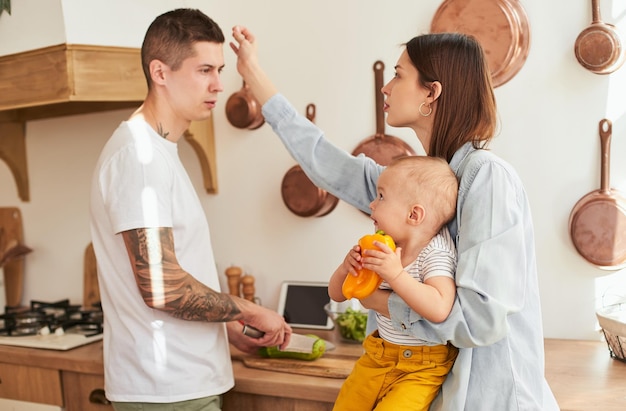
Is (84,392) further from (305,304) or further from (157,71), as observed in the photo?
(157,71)

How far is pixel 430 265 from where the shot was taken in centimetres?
112

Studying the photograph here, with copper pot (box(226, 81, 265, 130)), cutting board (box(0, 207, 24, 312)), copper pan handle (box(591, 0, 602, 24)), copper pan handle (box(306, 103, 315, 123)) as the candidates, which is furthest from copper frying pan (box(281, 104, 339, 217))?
cutting board (box(0, 207, 24, 312))

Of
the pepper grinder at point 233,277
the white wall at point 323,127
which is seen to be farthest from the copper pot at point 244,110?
the pepper grinder at point 233,277

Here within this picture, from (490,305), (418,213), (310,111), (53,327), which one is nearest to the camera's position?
(490,305)

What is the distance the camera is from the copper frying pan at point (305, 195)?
2176mm

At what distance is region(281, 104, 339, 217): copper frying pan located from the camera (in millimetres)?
2176

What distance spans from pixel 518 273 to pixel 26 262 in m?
2.39

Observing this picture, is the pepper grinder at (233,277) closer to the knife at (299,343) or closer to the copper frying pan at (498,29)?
the knife at (299,343)

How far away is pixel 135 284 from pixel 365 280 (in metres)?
0.65

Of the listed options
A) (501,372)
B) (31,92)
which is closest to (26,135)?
(31,92)

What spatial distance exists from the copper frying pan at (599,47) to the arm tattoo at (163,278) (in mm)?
1221

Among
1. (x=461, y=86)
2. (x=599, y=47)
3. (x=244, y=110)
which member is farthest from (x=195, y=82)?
(x=599, y=47)

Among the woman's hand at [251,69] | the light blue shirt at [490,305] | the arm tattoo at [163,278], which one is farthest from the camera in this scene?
the woman's hand at [251,69]

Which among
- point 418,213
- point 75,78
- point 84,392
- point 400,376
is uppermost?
point 75,78
